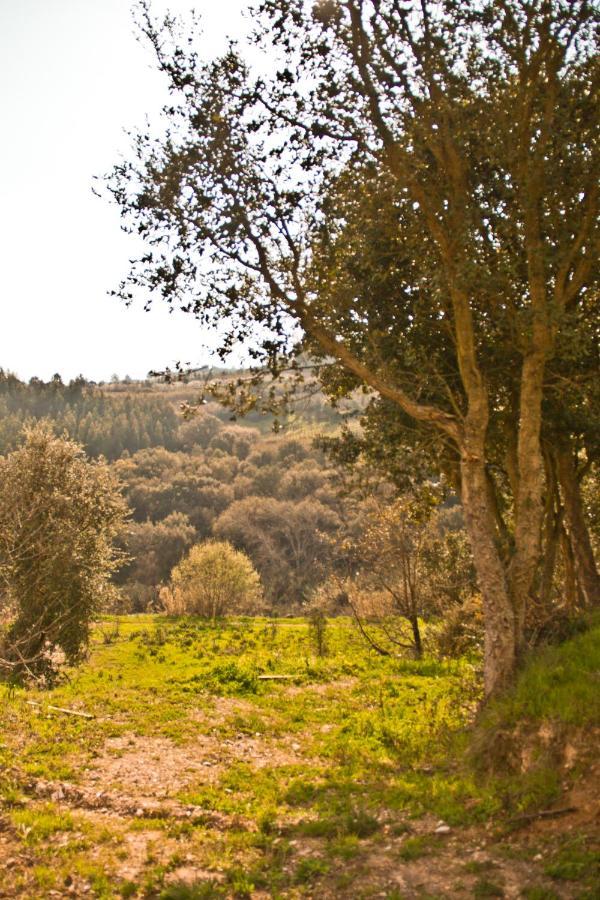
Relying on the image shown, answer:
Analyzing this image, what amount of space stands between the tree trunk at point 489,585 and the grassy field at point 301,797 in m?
0.66

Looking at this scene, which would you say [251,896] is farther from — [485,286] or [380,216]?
[380,216]

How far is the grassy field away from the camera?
7.21 meters

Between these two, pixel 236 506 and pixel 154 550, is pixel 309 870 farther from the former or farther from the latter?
pixel 236 506

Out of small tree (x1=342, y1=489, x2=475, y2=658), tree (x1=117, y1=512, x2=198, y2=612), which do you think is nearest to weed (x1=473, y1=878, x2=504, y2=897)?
small tree (x1=342, y1=489, x2=475, y2=658)

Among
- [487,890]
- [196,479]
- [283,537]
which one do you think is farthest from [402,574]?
[196,479]

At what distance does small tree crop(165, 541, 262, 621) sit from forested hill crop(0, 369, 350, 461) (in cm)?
6943

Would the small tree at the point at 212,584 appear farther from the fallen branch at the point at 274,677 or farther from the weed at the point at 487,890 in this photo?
the weed at the point at 487,890

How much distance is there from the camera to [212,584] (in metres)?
48.9

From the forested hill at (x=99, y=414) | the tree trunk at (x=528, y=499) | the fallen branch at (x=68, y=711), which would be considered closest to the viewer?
the tree trunk at (x=528, y=499)

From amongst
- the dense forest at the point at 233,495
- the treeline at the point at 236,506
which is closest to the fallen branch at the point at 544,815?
the dense forest at the point at 233,495

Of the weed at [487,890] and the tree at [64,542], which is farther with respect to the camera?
the tree at [64,542]

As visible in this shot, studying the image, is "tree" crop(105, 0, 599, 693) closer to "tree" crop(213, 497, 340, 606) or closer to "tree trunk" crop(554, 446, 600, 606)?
"tree trunk" crop(554, 446, 600, 606)

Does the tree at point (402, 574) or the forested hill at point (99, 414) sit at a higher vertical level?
the forested hill at point (99, 414)

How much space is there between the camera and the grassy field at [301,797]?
721 cm
